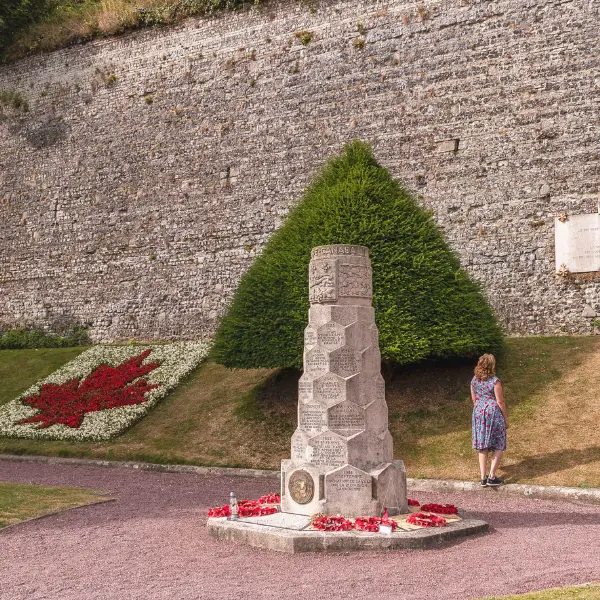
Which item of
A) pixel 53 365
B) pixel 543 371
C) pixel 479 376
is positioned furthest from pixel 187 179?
pixel 479 376

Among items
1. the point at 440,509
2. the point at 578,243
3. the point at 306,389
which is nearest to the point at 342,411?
the point at 306,389

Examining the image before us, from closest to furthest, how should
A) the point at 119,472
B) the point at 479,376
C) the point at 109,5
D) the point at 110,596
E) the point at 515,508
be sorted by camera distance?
1. the point at 110,596
2. the point at 515,508
3. the point at 479,376
4. the point at 119,472
5. the point at 109,5

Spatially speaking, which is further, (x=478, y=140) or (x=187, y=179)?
(x=187, y=179)

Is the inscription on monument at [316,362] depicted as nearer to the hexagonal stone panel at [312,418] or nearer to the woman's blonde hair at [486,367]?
the hexagonal stone panel at [312,418]

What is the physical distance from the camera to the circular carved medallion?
788 centimetres

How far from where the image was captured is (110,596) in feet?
19.1

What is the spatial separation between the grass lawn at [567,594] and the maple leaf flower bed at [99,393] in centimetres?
1016

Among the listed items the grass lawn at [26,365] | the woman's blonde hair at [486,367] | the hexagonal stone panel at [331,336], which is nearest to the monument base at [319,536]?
the hexagonal stone panel at [331,336]

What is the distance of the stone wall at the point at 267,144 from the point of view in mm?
16031

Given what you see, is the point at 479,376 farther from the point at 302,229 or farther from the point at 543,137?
the point at 543,137

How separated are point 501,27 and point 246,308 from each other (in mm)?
7807

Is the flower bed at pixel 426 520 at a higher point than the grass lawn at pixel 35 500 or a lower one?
higher

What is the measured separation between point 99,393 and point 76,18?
11.2 m

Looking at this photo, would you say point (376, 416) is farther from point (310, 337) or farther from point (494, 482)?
point (494, 482)
